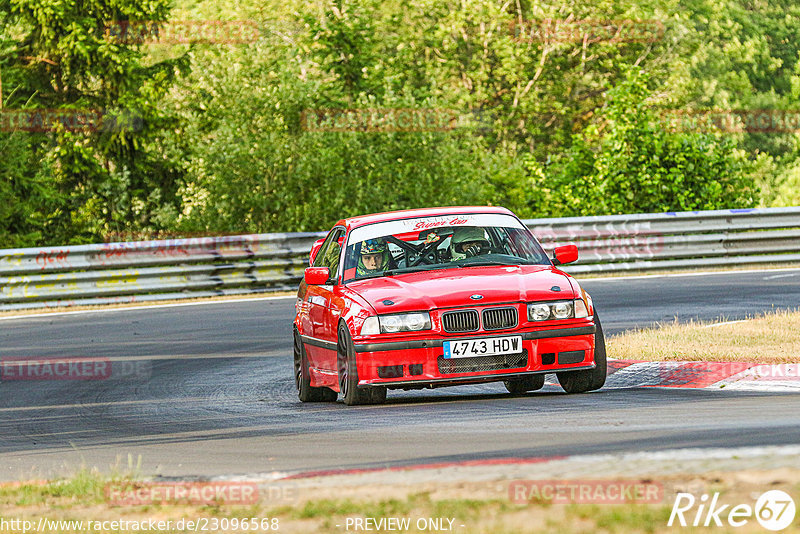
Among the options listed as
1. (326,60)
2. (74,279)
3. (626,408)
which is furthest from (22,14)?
(626,408)

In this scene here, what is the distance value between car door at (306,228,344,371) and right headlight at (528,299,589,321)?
5.20 ft

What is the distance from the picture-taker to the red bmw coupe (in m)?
9.73

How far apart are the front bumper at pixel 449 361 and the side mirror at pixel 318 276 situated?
1244mm

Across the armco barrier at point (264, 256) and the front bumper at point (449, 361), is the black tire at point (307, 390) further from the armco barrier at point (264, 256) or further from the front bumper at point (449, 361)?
the armco barrier at point (264, 256)

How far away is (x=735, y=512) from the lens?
496 centimetres

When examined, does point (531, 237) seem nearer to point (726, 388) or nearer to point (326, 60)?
point (726, 388)

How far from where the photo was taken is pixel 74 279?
69.6ft
